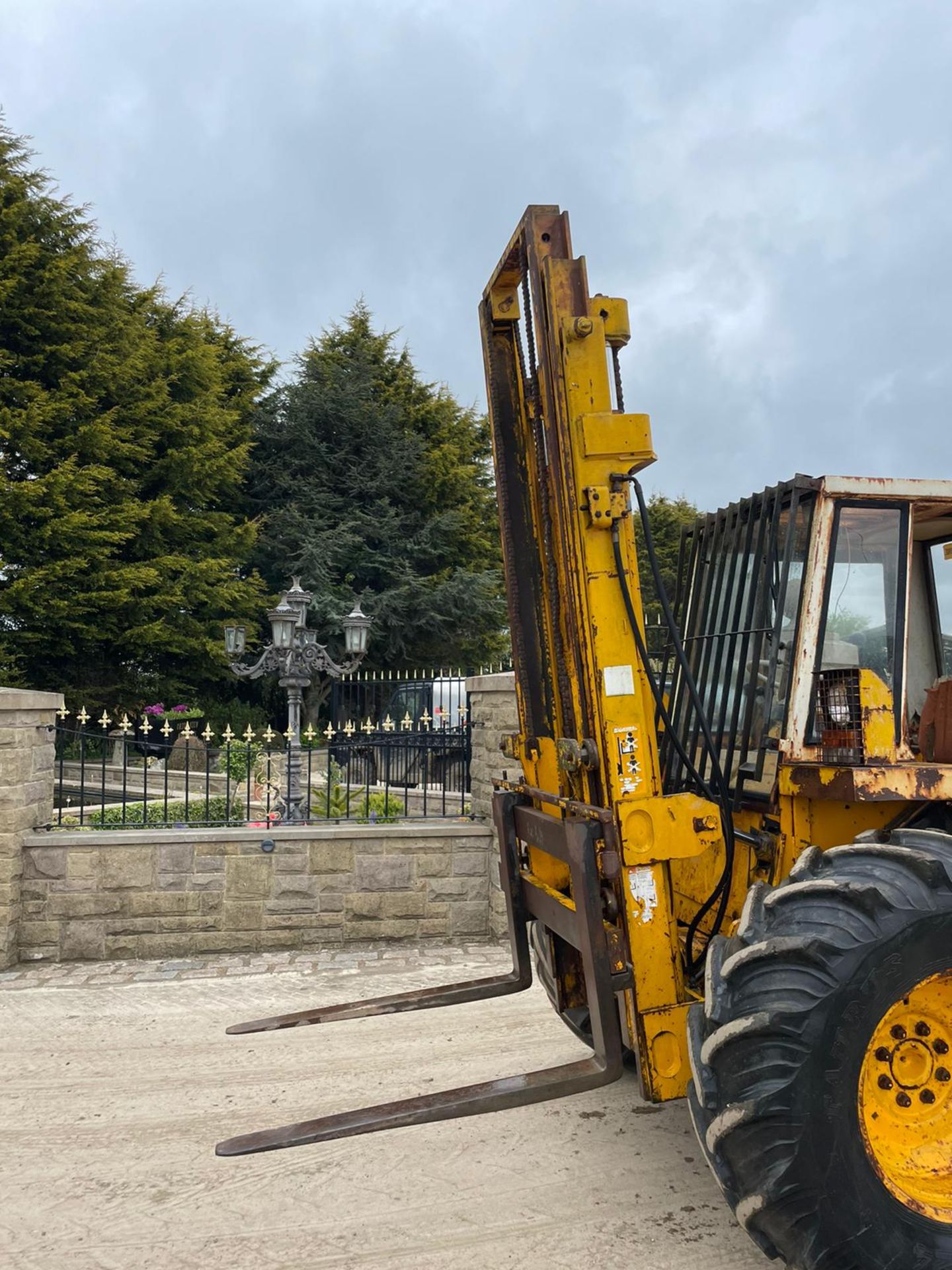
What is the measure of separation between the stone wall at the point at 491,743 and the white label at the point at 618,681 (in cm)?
373

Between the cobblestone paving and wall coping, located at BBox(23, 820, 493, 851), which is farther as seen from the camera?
wall coping, located at BBox(23, 820, 493, 851)

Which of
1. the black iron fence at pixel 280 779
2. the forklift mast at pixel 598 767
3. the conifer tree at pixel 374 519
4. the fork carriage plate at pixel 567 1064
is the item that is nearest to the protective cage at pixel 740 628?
the forklift mast at pixel 598 767

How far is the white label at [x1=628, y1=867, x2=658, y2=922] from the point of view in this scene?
298 cm

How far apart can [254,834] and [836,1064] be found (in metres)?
5.17

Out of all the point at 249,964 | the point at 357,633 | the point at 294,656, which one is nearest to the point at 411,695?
the point at 357,633

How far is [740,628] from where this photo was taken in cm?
361

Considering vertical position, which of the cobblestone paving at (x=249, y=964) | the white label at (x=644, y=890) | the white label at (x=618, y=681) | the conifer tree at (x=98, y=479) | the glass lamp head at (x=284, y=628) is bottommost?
the cobblestone paving at (x=249, y=964)

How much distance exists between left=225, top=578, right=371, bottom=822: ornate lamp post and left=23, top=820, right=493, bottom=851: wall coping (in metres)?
0.65

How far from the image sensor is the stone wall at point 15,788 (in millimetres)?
6367

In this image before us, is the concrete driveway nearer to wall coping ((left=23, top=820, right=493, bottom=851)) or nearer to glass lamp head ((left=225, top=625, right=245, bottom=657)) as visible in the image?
wall coping ((left=23, top=820, right=493, bottom=851))

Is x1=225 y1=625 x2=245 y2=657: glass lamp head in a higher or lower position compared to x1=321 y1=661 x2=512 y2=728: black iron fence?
higher

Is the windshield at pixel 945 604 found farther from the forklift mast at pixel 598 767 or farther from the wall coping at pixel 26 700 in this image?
the wall coping at pixel 26 700

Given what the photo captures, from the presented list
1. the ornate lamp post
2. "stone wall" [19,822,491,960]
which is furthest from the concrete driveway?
the ornate lamp post

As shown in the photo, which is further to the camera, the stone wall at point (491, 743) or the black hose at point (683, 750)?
the stone wall at point (491, 743)
